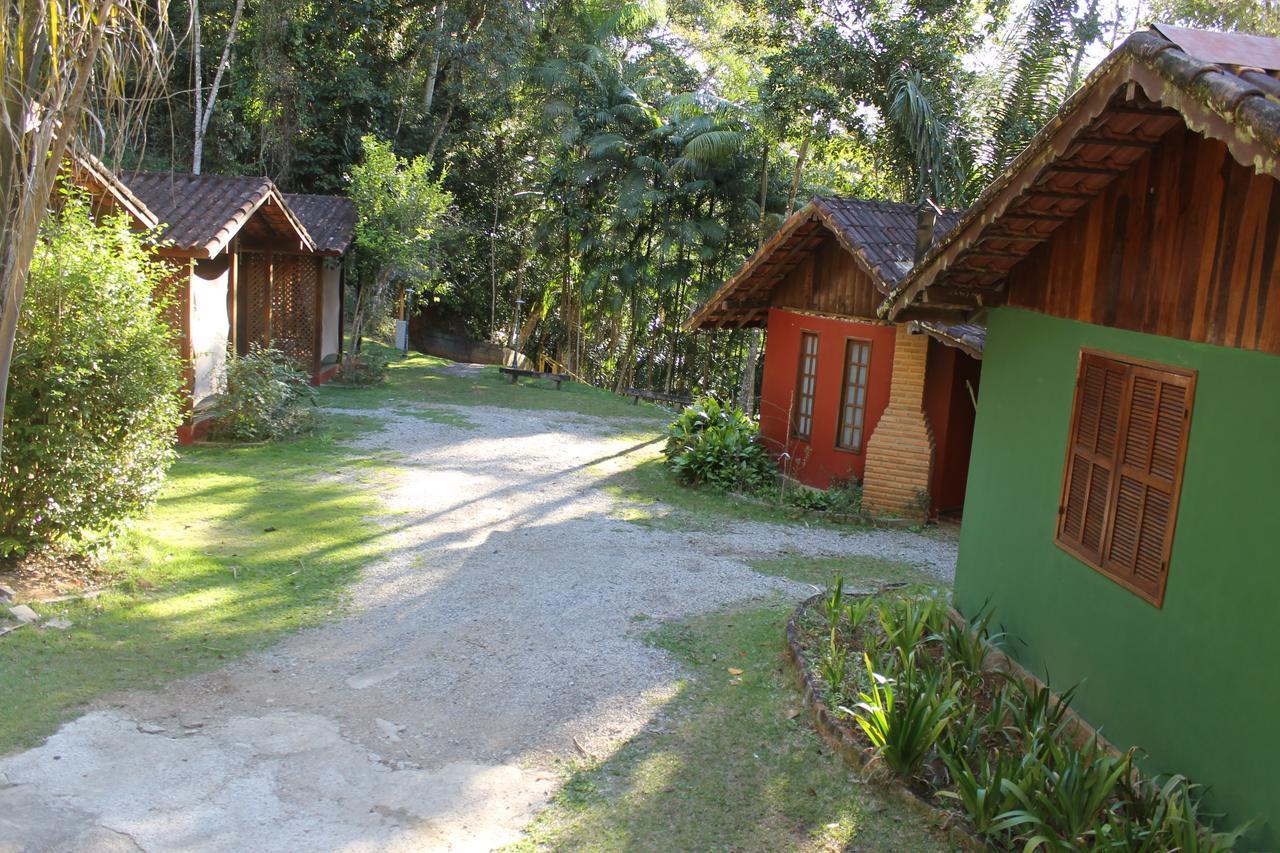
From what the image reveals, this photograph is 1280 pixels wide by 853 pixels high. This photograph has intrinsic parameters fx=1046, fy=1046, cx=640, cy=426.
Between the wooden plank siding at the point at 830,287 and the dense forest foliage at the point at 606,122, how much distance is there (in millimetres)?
2536

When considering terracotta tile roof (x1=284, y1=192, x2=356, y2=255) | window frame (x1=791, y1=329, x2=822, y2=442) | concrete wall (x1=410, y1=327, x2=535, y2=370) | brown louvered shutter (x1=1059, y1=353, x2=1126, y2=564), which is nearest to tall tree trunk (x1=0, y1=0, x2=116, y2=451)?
brown louvered shutter (x1=1059, y1=353, x2=1126, y2=564)

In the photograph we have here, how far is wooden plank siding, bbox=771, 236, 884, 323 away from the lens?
14562mm

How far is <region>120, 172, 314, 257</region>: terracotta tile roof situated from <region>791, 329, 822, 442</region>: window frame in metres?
8.61

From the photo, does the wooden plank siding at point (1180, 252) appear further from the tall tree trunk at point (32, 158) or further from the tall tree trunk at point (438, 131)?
the tall tree trunk at point (438, 131)

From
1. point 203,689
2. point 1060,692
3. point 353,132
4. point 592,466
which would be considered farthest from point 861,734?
point 353,132

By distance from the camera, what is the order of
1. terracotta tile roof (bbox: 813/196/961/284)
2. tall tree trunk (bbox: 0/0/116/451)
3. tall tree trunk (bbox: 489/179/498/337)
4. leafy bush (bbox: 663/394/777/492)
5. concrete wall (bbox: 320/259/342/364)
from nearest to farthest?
tall tree trunk (bbox: 0/0/116/451) → terracotta tile roof (bbox: 813/196/961/284) → leafy bush (bbox: 663/394/777/492) → concrete wall (bbox: 320/259/342/364) → tall tree trunk (bbox: 489/179/498/337)

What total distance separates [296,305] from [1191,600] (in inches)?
768

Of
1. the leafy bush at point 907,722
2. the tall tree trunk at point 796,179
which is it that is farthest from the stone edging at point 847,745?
the tall tree trunk at point 796,179

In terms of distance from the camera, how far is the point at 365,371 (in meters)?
22.8

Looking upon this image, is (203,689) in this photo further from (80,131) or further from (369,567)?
(80,131)

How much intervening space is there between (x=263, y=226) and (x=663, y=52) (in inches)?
590

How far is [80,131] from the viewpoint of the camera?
7.25m

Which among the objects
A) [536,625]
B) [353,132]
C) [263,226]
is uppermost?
[353,132]

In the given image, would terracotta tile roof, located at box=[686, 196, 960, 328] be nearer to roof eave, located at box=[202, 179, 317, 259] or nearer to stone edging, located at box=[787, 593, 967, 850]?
stone edging, located at box=[787, 593, 967, 850]
